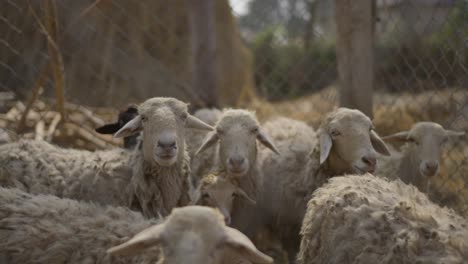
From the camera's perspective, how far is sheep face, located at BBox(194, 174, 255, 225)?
4162mm

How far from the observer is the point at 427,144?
4.79 meters

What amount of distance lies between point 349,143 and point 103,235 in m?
1.96

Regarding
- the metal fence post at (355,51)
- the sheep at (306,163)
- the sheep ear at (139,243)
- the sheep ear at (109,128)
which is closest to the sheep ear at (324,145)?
the sheep at (306,163)

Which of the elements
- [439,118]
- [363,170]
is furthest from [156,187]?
[439,118]

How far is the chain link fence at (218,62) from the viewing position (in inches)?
217

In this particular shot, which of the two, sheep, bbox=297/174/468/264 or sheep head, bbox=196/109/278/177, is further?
sheep head, bbox=196/109/278/177

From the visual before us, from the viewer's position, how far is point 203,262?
247 centimetres

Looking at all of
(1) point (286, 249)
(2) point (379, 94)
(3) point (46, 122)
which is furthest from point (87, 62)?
(1) point (286, 249)

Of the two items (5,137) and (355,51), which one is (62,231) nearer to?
(5,137)

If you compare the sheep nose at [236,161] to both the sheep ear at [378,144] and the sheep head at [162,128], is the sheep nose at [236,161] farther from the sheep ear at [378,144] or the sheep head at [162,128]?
the sheep ear at [378,144]

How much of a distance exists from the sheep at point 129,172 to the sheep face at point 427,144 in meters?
1.79

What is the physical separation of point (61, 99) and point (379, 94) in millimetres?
4101

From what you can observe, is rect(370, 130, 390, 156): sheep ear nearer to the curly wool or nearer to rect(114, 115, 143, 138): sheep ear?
rect(114, 115, 143, 138): sheep ear

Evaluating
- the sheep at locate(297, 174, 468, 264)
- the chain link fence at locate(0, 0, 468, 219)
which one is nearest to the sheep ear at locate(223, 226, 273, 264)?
the sheep at locate(297, 174, 468, 264)
